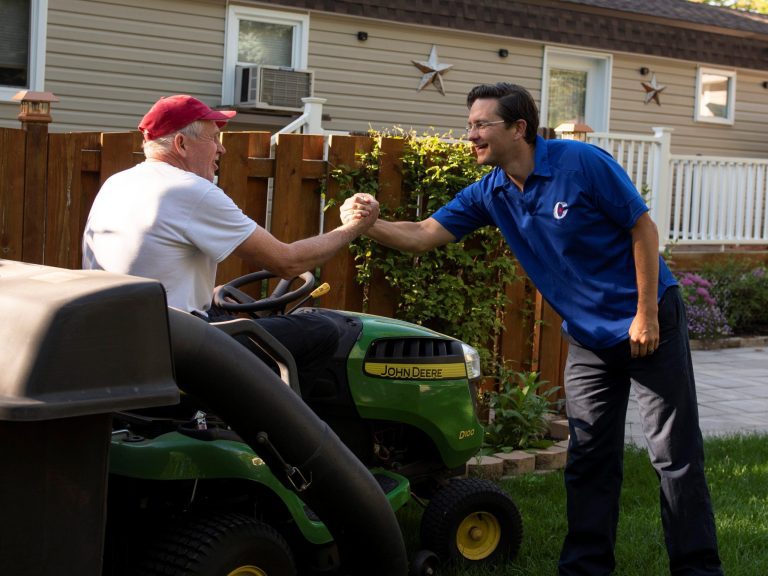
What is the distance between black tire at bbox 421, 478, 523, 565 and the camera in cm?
421

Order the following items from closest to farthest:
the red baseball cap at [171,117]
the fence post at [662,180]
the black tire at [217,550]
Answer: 1. the black tire at [217,550]
2. the red baseball cap at [171,117]
3. the fence post at [662,180]

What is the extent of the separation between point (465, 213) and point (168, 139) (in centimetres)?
144

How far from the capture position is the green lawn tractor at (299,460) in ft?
7.55

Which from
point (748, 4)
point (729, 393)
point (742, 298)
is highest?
point (748, 4)

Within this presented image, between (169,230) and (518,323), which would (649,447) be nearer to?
(169,230)

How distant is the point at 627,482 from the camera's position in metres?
5.58

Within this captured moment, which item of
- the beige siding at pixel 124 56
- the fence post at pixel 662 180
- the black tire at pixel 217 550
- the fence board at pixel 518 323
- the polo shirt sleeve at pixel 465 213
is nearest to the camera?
the black tire at pixel 217 550

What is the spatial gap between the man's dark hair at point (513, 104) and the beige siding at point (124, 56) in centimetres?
829

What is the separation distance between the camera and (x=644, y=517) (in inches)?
196

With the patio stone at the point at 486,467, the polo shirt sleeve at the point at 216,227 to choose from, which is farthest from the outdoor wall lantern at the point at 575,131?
the polo shirt sleeve at the point at 216,227

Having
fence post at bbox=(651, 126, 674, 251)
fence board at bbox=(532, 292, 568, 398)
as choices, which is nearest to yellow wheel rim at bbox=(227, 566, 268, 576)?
fence board at bbox=(532, 292, 568, 398)

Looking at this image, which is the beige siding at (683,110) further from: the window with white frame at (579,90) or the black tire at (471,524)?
the black tire at (471,524)

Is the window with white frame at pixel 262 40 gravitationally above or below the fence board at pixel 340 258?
above

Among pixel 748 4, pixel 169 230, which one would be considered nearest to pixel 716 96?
pixel 169 230
